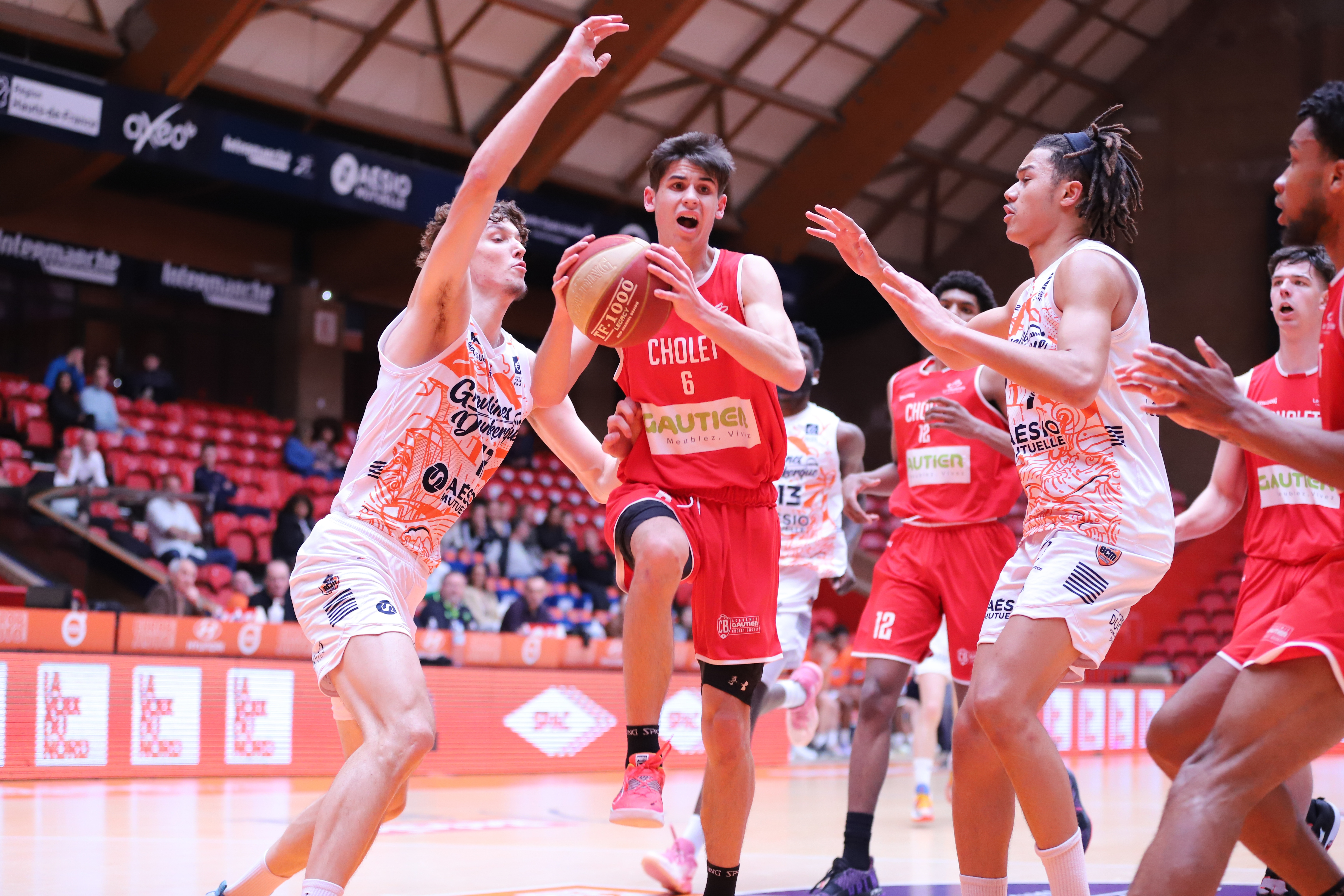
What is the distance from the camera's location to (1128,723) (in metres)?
17.5

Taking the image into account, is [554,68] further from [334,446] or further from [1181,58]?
[1181,58]

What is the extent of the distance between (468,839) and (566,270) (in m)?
3.90

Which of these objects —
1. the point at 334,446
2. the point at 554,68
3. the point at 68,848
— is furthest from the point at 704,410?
the point at 334,446

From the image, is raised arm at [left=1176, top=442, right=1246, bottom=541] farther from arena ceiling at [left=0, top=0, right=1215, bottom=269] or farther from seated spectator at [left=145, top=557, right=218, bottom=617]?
arena ceiling at [left=0, top=0, right=1215, bottom=269]

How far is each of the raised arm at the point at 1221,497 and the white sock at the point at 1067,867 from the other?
1527 mm

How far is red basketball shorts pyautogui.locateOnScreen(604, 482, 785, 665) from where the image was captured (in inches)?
178

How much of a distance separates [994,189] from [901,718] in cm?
1250

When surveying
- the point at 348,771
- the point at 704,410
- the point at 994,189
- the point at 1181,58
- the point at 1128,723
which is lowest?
the point at 1128,723

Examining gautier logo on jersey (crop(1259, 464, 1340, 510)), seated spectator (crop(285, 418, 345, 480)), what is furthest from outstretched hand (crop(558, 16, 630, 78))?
seated spectator (crop(285, 418, 345, 480))

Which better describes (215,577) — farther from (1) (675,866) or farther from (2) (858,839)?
(2) (858,839)

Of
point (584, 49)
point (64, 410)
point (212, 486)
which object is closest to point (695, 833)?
point (584, 49)

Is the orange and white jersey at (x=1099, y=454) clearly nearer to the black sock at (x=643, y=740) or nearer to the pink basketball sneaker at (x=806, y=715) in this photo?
the black sock at (x=643, y=740)

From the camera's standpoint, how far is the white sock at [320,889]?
133 inches

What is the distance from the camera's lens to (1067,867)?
394cm
